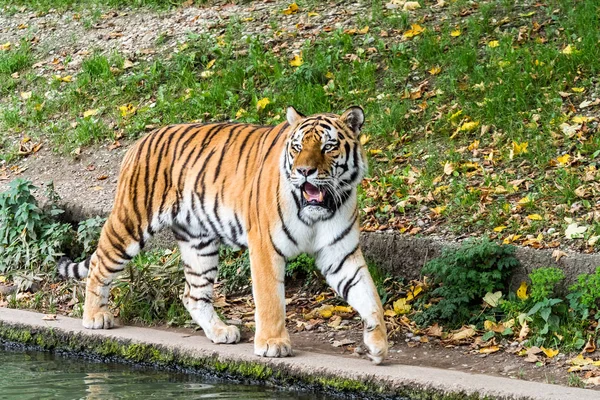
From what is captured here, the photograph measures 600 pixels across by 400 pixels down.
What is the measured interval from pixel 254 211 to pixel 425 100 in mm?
3591

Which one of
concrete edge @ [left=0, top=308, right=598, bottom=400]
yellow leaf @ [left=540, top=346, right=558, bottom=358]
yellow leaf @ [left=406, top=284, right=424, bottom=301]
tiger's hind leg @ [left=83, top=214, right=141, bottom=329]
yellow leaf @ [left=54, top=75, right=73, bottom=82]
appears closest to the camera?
concrete edge @ [left=0, top=308, right=598, bottom=400]

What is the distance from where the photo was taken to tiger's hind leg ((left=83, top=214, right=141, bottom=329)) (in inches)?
257

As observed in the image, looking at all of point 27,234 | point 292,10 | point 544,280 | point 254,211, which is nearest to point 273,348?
point 254,211

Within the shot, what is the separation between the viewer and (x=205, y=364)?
5.78m

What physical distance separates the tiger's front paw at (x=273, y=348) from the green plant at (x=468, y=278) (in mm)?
1226

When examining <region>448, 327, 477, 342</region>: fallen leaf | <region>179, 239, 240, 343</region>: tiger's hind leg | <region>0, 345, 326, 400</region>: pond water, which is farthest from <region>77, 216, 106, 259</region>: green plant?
<region>448, 327, 477, 342</region>: fallen leaf

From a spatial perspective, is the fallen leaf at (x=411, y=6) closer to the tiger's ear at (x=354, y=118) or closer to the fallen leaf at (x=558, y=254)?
the fallen leaf at (x=558, y=254)

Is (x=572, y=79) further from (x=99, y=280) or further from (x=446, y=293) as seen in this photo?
(x=99, y=280)

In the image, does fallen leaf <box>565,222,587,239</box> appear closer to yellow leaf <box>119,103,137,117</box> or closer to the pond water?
the pond water

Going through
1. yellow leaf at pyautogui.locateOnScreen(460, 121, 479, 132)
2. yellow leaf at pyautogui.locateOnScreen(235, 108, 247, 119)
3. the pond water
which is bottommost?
the pond water

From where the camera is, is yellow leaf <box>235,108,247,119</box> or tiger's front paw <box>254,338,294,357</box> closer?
tiger's front paw <box>254,338,294,357</box>

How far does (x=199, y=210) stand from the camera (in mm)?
6402

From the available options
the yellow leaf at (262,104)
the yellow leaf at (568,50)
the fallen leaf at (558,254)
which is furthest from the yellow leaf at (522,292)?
the yellow leaf at (262,104)

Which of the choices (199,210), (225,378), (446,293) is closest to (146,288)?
(199,210)
